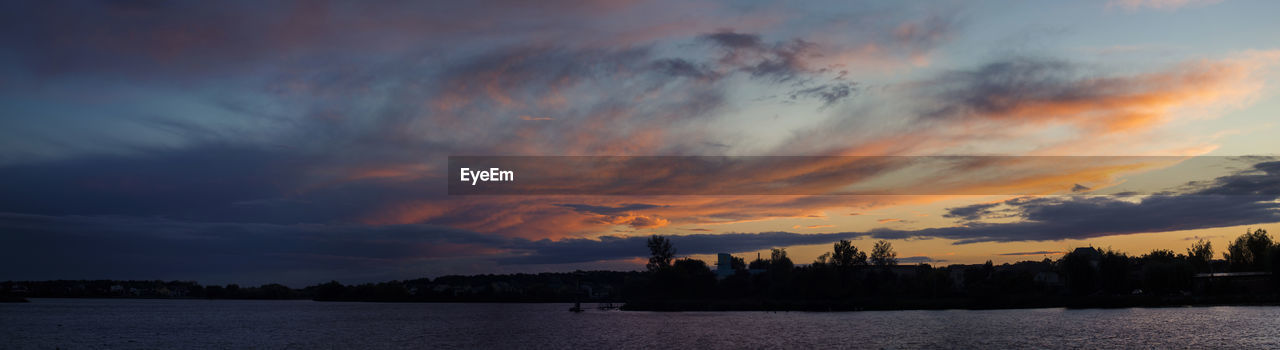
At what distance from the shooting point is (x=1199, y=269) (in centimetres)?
16412

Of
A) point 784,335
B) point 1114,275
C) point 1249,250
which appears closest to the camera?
point 784,335

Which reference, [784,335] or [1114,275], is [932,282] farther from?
[784,335]

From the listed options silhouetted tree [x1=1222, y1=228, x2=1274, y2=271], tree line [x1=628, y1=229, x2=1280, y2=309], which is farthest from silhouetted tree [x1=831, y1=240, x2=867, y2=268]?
silhouetted tree [x1=1222, y1=228, x2=1274, y2=271]

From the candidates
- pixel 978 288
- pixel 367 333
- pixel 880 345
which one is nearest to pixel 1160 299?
pixel 978 288

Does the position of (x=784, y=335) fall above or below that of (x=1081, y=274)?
below

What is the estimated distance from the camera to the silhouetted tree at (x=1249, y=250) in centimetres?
15562

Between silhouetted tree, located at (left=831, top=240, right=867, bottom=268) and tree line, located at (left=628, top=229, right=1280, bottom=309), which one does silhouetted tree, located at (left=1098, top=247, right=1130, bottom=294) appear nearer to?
tree line, located at (left=628, top=229, right=1280, bottom=309)

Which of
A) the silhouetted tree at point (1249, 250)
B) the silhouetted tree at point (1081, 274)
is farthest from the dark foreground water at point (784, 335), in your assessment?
the silhouetted tree at point (1249, 250)

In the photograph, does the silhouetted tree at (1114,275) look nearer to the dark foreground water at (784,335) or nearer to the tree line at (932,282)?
the tree line at (932,282)

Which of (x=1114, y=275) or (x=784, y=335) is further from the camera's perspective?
(x=1114, y=275)

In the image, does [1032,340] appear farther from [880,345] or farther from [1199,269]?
[1199,269]

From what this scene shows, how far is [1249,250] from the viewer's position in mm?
165250

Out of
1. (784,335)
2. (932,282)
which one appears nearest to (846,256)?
(932,282)

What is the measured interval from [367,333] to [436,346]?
27.3m
